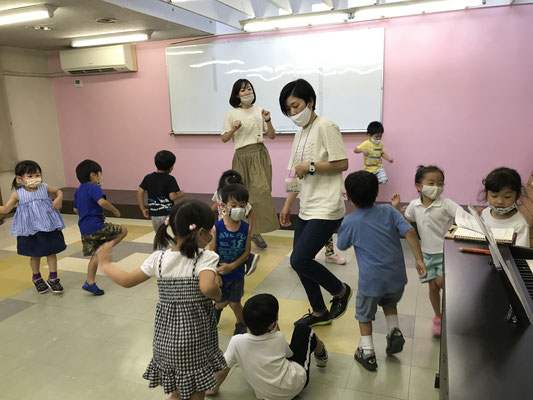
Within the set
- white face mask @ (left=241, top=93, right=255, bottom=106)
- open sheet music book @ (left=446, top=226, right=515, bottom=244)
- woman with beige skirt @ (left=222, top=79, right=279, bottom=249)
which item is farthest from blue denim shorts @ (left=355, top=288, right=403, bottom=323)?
white face mask @ (left=241, top=93, right=255, bottom=106)

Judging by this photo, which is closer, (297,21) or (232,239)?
(232,239)

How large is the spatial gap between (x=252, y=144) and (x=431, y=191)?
1.81 meters

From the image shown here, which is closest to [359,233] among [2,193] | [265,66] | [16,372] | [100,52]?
[16,372]

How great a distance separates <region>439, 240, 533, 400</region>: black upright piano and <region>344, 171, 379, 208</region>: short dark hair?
623 mm

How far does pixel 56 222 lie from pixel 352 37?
12.6ft

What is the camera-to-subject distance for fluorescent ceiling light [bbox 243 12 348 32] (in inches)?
181

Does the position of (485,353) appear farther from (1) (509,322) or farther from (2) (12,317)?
(2) (12,317)

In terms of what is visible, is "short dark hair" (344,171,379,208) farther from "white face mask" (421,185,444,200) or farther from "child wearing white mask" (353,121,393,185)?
"child wearing white mask" (353,121,393,185)

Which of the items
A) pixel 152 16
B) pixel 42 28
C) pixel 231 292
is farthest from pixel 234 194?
pixel 42 28

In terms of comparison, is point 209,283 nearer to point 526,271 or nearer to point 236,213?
point 236,213

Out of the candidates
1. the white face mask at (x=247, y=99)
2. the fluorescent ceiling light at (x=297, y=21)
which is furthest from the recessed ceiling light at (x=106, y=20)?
the white face mask at (x=247, y=99)

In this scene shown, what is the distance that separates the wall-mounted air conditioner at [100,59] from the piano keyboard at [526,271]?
5.68 metres

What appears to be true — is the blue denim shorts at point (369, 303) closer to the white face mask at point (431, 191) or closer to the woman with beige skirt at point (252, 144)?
the white face mask at point (431, 191)

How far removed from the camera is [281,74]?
5.31m
